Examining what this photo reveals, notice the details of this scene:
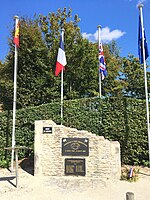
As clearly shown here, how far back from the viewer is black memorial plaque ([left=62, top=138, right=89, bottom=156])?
9367mm

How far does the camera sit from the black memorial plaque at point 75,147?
30.7 feet

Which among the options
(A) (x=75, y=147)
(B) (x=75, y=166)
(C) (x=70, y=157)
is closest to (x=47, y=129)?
(A) (x=75, y=147)

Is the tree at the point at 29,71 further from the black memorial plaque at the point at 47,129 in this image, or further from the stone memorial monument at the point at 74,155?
the stone memorial monument at the point at 74,155

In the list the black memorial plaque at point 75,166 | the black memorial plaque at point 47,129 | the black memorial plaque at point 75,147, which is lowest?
the black memorial plaque at point 75,166

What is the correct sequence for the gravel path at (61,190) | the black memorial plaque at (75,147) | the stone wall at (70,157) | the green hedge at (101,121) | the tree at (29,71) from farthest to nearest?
the tree at (29,71) < the green hedge at (101,121) < the black memorial plaque at (75,147) < the stone wall at (70,157) < the gravel path at (61,190)

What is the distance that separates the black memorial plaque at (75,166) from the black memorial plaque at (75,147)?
0.25 m

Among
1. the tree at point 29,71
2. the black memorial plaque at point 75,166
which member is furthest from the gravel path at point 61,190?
the tree at point 29,71

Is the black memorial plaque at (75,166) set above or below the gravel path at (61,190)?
above

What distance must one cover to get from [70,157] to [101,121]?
277 centimetres

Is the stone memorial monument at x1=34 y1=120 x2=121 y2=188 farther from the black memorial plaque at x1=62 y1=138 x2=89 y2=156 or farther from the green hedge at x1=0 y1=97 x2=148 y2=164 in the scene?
the green hedge at x1=0 y1=97 x2=148 y2=164

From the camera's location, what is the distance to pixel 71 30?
55.5ft

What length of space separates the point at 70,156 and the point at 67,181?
1.12 m

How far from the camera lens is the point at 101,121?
11328 mm

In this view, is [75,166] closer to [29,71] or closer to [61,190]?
[61,190]
